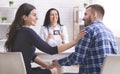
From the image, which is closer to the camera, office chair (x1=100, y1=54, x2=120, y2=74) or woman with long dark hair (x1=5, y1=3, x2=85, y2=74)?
office chair (x1=100, y1=54, x2=120, y2=74)

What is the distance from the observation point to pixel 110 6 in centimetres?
562

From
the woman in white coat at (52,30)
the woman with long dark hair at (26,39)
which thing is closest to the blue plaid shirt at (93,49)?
the woman with long dark hair at (26,39)

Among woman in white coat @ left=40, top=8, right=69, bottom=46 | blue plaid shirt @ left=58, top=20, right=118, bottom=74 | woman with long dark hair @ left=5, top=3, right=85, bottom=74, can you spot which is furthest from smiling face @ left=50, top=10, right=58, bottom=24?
blue plaid shirt @ left=58, top=20, right=118, bottom=74

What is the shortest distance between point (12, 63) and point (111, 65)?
0.80 m

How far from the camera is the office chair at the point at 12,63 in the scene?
2057 mm

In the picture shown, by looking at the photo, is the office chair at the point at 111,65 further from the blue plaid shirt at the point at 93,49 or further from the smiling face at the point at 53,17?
the smiling face at the point at 53,17

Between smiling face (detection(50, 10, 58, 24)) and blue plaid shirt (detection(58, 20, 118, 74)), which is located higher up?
smiling face (detection(50, 10, 58, 24))

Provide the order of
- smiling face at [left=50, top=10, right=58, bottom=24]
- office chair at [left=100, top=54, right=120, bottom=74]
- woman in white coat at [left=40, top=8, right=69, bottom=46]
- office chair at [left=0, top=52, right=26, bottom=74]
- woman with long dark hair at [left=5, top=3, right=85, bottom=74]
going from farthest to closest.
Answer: smiling face at [left=50, top=10, right=58, bottom=24] → woman in white coat at [left=40, top=8, right=69, bottom=46] → woman with long dark hair at [left=5, top=3, right=85, bottom=74] → office chair at [left=0, top=52, right=26, bottom=74] → office chair at [left=100, top=54, right=120, bottom=74]

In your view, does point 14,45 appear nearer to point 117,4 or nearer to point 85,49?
point 85,49

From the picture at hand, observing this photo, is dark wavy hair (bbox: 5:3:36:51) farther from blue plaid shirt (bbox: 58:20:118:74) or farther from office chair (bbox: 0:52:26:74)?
blue plaid shirt (bbox: 58:20:118:74)

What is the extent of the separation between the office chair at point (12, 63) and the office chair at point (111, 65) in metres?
0.66

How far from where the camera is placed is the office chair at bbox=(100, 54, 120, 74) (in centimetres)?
187

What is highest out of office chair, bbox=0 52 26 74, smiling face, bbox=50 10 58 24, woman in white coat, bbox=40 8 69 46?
smiling face, bbox=50 10 58 24

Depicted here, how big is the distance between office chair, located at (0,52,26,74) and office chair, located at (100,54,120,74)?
2.16ft
